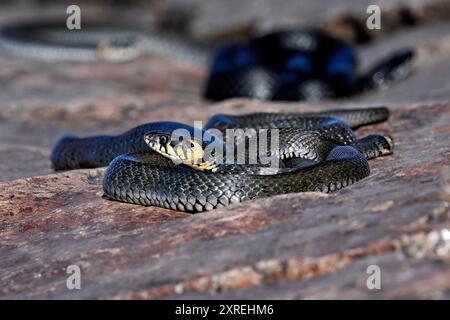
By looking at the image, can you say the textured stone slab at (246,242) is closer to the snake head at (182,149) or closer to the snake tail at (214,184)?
the snake tail at (214,184)

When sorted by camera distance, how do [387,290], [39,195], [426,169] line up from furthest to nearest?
[39,195]
[426,169]
[387,290]

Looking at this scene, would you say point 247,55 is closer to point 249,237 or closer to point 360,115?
point 360,115

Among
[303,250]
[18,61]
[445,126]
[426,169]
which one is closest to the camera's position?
[303,250]

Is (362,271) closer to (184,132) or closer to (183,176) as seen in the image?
(183,176)

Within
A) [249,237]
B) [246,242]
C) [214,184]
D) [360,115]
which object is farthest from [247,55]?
[246,242]

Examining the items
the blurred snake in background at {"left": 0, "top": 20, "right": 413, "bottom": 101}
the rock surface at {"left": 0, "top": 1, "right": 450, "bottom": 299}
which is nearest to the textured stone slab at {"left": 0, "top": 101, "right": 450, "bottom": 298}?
the rock surface at {"left": 0, "top": 1, "right": 450, "bottom": 299}
